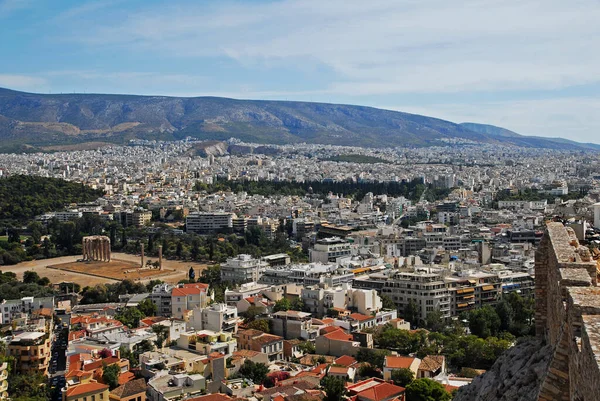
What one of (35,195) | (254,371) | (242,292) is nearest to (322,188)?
(35,195)

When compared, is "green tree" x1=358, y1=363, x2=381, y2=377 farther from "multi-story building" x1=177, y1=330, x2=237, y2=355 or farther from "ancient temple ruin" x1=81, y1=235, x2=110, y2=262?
"ancient temple ruin" x1=81, y1=235, x2=110, y2=262

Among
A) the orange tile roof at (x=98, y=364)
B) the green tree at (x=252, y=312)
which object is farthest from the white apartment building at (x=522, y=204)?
the orange tile roof at (x=98, y=364)

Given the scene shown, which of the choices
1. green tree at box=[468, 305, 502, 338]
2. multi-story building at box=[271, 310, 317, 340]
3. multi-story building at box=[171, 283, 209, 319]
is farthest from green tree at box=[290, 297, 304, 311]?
green tree at box=[468, 305, 502, 338]

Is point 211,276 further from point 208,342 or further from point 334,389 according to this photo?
A: point 334,389

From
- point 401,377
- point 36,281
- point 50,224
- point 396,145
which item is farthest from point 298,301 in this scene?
point 396,145

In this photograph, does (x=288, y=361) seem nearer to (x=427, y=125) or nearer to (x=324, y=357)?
(x=324, y=357)
